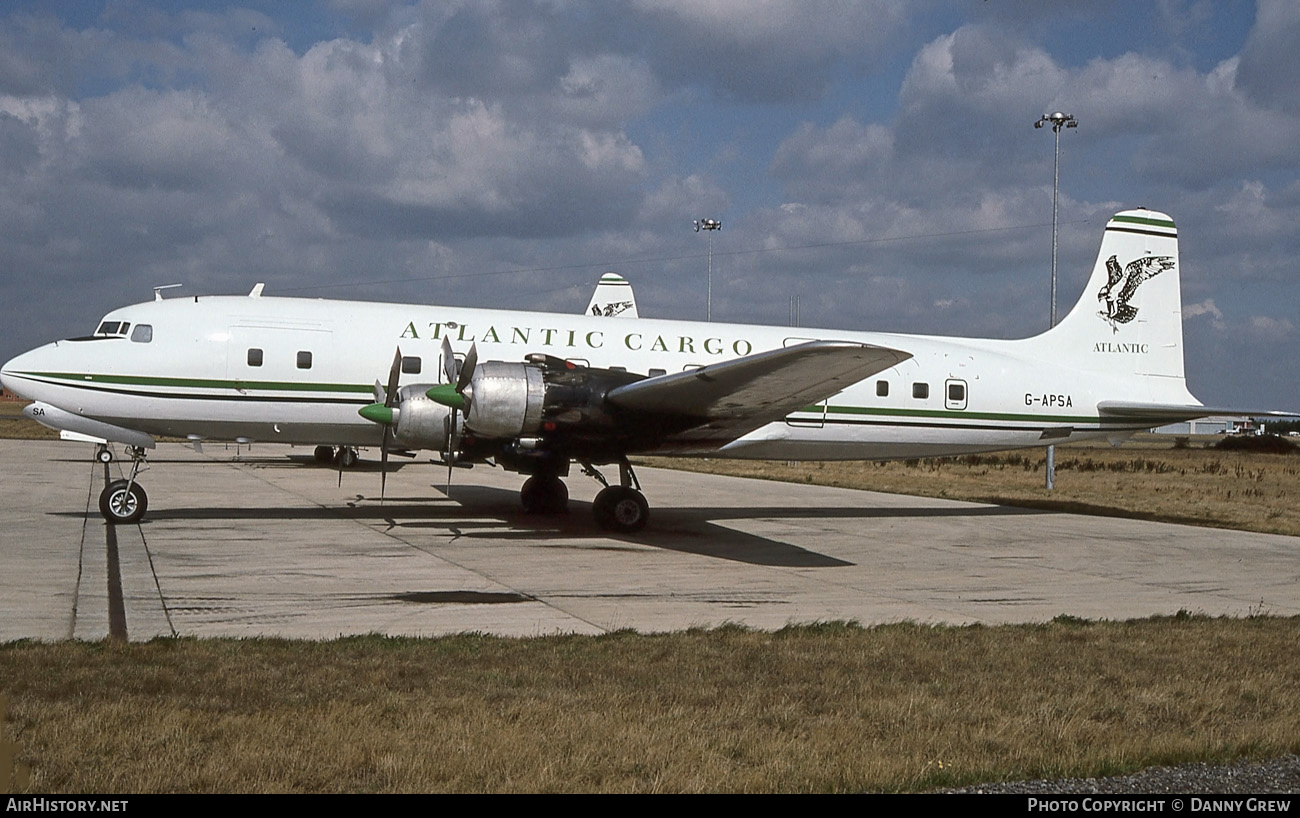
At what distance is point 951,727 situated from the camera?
6.21 m

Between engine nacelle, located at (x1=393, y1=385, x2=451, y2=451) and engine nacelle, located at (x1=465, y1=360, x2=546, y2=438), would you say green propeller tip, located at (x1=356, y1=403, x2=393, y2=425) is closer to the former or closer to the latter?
engine nacelle, located at (x1=393, y1=385, x2=451, y2=451)

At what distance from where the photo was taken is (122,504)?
15.1 metres

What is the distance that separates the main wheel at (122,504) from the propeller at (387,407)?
332 cm

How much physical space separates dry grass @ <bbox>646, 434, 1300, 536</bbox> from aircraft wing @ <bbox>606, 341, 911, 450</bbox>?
9.21 metres

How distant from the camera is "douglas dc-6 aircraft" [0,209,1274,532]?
14523 mm

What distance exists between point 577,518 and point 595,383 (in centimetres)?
380

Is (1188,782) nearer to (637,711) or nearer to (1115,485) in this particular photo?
(637,711)

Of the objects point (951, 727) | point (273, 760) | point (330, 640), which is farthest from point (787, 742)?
point (330, 640)

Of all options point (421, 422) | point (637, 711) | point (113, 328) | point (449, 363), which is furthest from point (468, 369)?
point (637, 711)

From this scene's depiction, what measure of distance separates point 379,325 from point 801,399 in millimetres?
6760

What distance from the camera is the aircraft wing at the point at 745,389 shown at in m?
12.9

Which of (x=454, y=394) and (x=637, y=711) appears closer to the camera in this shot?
(x=637, y=711)

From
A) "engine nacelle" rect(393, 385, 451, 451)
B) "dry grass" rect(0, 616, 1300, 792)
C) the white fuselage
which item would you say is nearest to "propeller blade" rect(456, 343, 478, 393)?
"engine nacelle" rect(393, 385, 451, 451)
